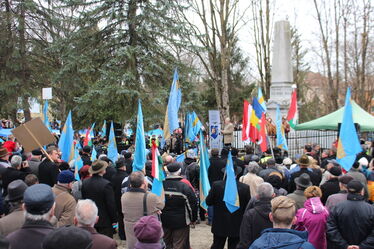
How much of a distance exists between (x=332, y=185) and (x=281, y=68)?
47.3 feet

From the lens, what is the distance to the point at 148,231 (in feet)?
12.0

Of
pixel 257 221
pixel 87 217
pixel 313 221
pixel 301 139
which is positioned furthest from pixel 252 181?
pixel 301 139

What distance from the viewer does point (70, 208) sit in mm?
5422

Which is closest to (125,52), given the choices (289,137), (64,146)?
(64,146)

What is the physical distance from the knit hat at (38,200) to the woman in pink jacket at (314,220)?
123 inches

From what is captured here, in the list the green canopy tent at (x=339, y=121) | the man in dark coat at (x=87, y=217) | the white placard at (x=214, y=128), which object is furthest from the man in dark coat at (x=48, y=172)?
the green canopy tent at (x=339, y=121)

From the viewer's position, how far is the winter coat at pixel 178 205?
630 centimetres

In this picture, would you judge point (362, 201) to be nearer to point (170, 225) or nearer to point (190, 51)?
point (170, 225)

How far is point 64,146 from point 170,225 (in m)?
4.17

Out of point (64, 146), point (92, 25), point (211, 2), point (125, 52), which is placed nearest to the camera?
point (64, 146)

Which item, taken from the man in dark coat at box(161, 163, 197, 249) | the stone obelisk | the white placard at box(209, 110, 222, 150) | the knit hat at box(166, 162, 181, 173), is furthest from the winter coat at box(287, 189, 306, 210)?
the stone obelisk

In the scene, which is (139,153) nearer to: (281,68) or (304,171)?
(304,171)

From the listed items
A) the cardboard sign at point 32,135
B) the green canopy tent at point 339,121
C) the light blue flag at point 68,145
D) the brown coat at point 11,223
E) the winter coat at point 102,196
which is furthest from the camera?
the green canopy tent at point 339,121

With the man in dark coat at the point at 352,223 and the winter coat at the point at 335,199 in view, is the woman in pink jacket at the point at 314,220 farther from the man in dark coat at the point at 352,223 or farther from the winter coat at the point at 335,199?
the winter coat at the point at 335,199
